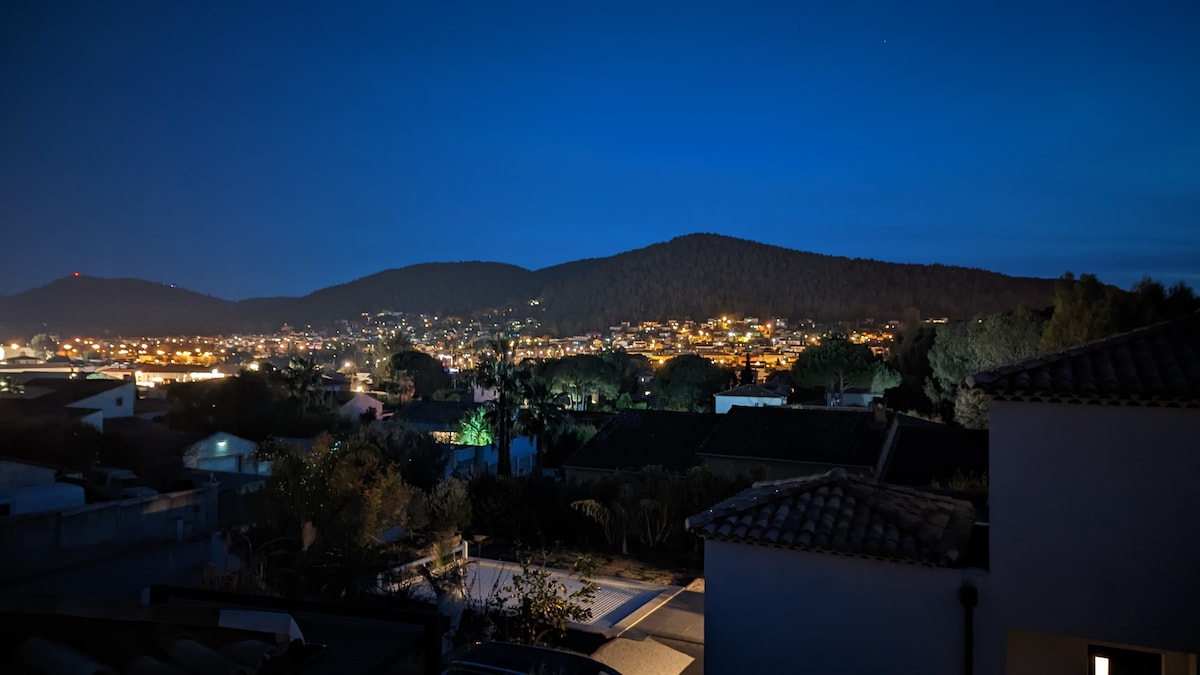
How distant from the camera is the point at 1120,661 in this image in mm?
6895

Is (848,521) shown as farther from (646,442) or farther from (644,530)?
(646,442)

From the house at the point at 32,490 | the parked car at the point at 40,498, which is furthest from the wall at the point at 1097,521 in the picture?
the parked car at the point at 40,498

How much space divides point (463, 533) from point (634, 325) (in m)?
76.8

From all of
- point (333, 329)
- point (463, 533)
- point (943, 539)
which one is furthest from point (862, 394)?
point (333, 329)

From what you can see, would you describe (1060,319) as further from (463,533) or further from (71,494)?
(71,494)

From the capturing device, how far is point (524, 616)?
34.0 feet

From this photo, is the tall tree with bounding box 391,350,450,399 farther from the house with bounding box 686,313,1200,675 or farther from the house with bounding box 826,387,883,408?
the house with bounding box 686,313,1200,675

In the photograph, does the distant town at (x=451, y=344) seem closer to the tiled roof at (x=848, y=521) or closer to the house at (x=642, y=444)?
the house at (x=642, y=444)

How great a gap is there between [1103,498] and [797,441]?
818 inches

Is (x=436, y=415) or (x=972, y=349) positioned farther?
(x=436, y=415)

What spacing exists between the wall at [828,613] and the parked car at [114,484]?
54.0 feet

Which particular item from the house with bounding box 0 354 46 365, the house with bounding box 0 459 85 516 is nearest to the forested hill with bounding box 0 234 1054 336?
the house with bounding box 0 354 46 365

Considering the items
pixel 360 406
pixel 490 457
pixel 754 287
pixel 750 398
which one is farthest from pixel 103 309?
pixel 750 398

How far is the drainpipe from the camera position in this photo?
684 cm
